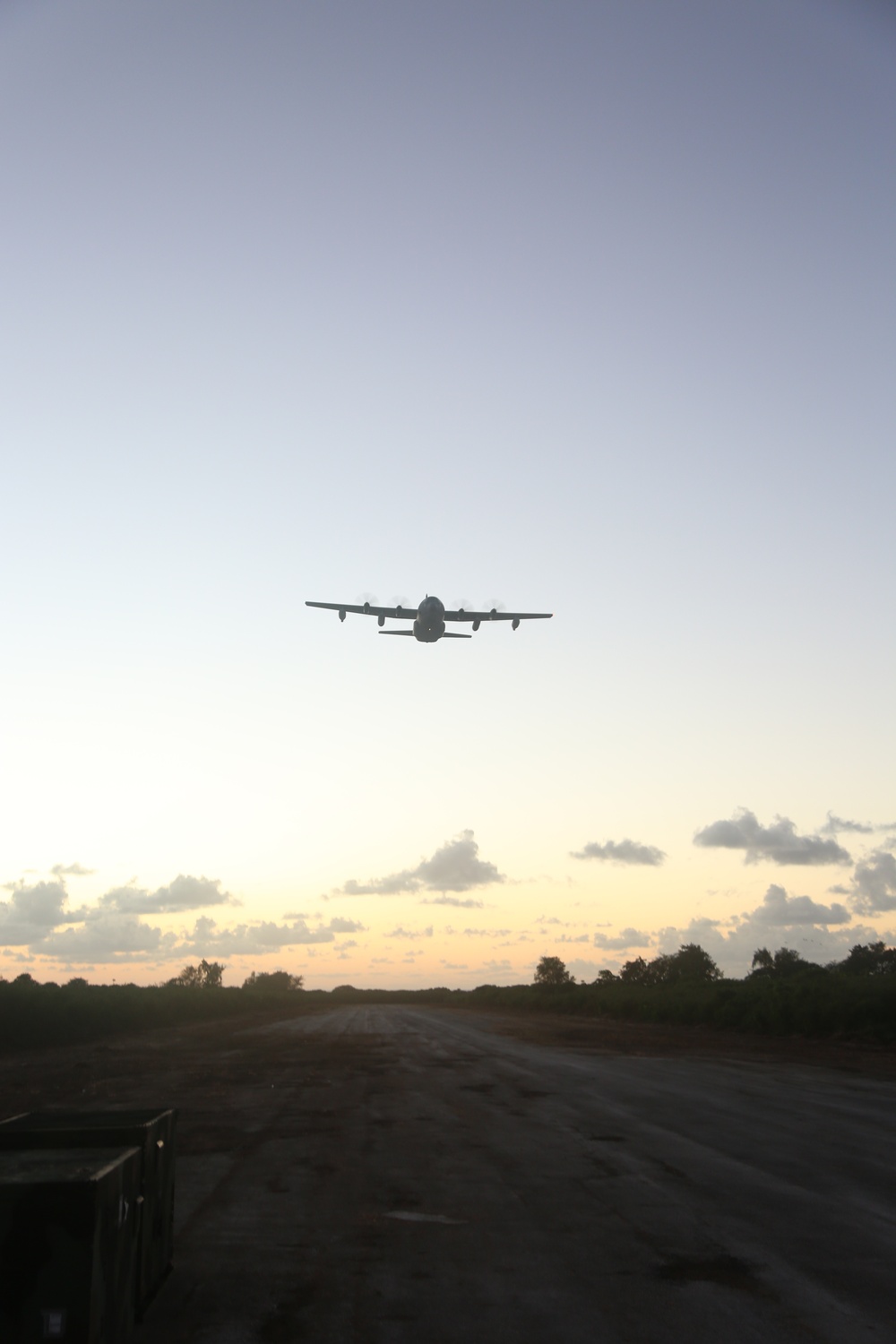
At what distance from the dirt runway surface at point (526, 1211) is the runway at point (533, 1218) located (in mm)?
33

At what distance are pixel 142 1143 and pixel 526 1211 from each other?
5188 mm

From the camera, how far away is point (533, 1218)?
960cm

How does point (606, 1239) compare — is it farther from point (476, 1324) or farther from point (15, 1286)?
point (15, 1286)

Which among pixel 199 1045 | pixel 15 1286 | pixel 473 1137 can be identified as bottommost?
pixel 199 1045

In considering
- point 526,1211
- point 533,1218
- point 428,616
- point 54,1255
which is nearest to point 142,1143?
point 54,1255

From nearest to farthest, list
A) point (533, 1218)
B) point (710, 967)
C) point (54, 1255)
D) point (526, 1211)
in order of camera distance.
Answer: point (54, 1255), point (533, 1218), point (526, 1211), point (710, 967)

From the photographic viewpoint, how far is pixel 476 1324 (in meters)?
6.80

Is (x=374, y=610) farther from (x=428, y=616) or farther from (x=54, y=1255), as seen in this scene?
(x=54, y=1255)

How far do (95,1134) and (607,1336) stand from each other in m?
4.04

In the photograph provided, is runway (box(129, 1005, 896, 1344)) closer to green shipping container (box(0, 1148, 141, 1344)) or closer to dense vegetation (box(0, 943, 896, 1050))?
green shipping container (box(0, 1148, 141, 1344))

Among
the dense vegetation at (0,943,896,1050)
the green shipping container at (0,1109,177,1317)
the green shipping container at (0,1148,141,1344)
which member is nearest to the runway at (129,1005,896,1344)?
the green shipping container at (0,1109,177,1317)

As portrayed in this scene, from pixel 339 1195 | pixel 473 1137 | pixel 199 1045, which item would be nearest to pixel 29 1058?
pixel 199 1045

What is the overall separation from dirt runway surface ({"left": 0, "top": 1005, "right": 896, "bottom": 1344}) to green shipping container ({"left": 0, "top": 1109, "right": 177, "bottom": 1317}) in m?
0.38

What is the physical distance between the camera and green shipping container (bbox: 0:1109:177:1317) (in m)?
6.50
